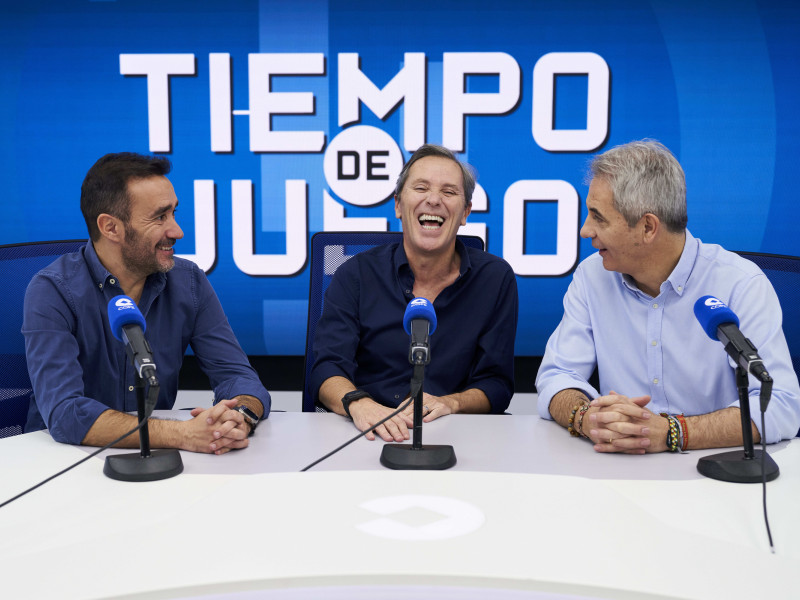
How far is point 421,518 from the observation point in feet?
3.50

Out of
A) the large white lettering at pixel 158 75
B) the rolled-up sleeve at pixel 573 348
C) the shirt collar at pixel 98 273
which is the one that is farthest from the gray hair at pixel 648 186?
the large white lettering at pixel 158 75

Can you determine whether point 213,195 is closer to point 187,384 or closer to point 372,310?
point 187,384

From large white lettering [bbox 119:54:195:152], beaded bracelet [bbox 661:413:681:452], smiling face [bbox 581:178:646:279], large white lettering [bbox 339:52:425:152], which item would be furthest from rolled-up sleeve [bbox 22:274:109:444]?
large white lettering [bbox 339:52:425:152]

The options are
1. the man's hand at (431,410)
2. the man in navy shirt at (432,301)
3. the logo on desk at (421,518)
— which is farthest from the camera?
the man in navy shirt at (432,301)

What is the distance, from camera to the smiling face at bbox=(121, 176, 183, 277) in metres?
1.92

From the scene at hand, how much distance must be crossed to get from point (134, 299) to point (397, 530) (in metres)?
1.22

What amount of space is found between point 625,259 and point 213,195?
2397 mm

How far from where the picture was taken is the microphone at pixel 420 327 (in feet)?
3.92

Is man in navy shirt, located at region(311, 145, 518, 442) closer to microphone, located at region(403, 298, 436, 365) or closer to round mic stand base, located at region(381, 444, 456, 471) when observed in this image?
round mic stand base, located at region(381, 444, 456, 471)

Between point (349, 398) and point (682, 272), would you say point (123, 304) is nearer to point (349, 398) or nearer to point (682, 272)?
point (349, 398)

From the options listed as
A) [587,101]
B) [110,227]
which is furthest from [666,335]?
[587,101]

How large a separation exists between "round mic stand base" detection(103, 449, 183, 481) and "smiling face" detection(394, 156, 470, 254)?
113cm

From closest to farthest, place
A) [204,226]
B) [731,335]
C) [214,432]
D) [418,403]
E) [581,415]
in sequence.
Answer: [731,335] → [418,403] → [214,432] → [581,415] → [204,226]

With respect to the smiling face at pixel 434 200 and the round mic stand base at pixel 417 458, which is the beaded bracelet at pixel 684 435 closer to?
the round mic stand base at pixel 417 458
